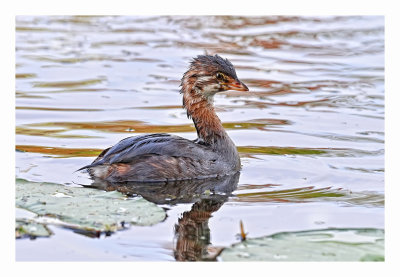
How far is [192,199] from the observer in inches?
340

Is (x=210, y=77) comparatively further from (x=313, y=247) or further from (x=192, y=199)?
(x=313, y=247)

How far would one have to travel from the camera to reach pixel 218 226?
25.2 feet

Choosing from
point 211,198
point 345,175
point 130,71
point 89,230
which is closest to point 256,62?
point 130,71

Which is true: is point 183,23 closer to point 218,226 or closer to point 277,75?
point 277,75

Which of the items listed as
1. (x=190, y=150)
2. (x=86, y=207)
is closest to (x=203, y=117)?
(x=190, y=150)

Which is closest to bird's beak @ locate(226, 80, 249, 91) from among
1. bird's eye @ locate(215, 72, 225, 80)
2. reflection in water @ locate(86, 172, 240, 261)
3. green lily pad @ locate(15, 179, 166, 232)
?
bird's eye @ locate(215, 72, 225, 80)

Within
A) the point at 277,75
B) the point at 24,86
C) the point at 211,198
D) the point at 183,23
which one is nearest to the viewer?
the point at 211,198

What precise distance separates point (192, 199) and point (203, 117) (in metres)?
1.79

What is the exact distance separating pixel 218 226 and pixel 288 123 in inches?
207

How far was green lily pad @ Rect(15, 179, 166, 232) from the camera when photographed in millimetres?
7395

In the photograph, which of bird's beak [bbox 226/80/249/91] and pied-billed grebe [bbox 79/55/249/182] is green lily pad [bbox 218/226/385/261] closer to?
pied-billed grebe [bbox 79/55/249/182]

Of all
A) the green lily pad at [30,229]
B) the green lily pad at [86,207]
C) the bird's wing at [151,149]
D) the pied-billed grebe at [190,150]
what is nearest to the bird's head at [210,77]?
the pied-billed grebe at [190,150]

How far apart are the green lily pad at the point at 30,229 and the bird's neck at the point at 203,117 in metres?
3.34

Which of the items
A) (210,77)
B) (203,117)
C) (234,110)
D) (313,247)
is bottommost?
(313,247)
